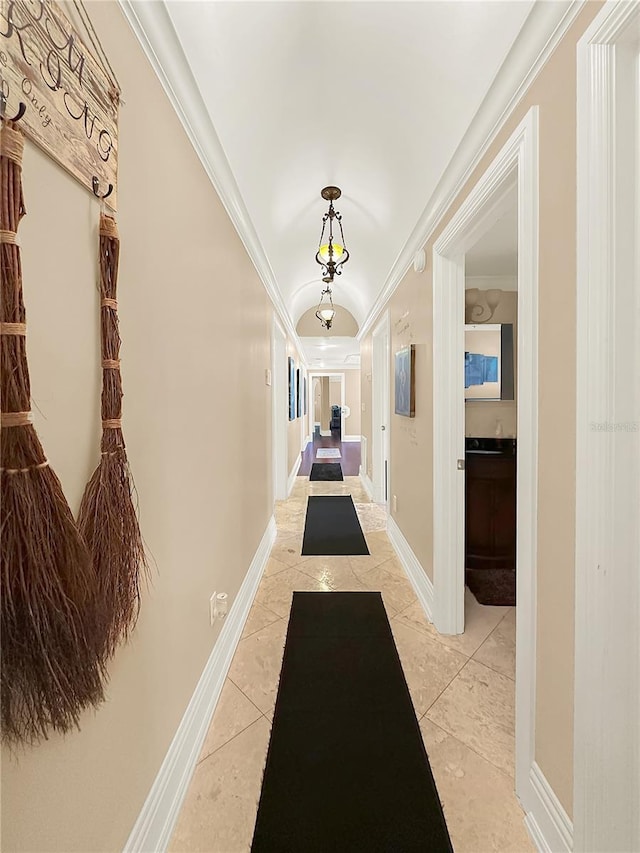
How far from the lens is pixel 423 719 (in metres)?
1.39

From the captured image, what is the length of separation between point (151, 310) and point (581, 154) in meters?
1.18

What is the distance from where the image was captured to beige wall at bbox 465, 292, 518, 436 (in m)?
3.08

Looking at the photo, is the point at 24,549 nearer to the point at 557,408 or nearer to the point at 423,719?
the point at 557,408

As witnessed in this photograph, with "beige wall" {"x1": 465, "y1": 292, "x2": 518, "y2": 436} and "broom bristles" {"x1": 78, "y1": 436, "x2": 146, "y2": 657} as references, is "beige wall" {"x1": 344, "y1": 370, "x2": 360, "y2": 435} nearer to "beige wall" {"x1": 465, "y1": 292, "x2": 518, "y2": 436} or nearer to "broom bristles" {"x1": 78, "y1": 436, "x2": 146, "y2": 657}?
"beige wall" {"x1": 465, "y1": 292, "x2": 518, "y2": 436}

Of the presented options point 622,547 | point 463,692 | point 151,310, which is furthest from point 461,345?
point 463,692

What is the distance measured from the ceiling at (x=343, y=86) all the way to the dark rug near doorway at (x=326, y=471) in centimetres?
429

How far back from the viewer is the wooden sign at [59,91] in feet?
1.78

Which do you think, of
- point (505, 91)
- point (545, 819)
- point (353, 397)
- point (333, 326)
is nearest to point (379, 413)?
point (333, 326)

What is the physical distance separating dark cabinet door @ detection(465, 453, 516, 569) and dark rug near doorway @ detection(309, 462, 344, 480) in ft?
11.1

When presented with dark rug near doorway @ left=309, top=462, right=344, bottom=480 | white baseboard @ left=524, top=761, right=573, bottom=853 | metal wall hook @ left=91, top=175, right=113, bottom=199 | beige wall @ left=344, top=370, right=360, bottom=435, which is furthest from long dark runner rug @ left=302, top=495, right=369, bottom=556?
beige wall @ left=344, top=370, right=360, bottom=435

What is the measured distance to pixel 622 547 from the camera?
81cm

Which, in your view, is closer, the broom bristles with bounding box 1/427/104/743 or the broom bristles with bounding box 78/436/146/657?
the broom bristles with bounding box 1/427/104/743

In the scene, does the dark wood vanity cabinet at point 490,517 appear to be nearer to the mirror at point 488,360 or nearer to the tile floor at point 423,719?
the tile floor at point 423,719

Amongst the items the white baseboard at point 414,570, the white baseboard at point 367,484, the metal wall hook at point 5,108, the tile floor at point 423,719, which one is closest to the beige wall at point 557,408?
the tile floor at point 423,719
